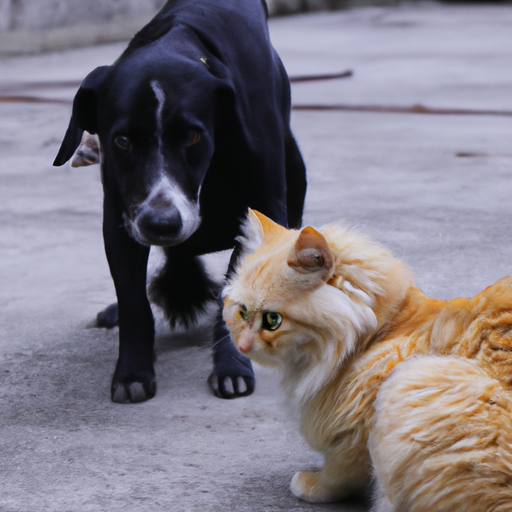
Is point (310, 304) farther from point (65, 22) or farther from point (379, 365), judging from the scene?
point (65, 22)

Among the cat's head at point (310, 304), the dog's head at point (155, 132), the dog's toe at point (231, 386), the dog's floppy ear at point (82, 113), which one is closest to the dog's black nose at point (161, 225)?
the dog's head at point (155, 132)

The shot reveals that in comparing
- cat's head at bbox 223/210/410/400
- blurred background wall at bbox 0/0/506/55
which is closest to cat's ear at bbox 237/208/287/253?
cat's head at bbox 223/210/410/400

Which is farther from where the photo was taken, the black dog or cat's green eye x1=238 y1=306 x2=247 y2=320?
the black dog

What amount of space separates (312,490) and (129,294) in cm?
113

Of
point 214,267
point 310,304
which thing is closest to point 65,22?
point 214,267

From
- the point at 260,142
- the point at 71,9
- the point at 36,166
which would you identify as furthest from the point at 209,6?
the point at 71,9

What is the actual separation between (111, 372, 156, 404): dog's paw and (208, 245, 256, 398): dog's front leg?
0.20m

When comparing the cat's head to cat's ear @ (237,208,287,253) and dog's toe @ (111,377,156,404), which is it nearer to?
cat's ear @ (237,208,287,253)

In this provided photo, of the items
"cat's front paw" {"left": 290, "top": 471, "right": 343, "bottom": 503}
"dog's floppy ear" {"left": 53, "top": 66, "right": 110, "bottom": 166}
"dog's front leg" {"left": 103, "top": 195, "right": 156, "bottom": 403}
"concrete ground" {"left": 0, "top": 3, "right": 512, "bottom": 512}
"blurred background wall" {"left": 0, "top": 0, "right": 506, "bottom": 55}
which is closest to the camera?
"cat's front paw" {"left": 290, "top": 471, "right": 343, "bottom": 503}

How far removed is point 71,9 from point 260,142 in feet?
31.0

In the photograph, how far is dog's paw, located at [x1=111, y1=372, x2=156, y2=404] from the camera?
9.03 ft

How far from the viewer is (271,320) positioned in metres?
1.88

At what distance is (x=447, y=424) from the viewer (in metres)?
1.65

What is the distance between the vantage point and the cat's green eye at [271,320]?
73.6 inches
